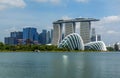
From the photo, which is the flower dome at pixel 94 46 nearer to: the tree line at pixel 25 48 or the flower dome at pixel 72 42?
the flower dome at pixel 72 42

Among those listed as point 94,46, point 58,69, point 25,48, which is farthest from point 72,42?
point 58,69

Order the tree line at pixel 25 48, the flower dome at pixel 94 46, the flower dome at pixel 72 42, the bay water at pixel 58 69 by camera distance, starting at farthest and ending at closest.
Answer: the flower dome at pixel 94 46
the flower dome at pixel 72 42
the tree line at pixel 25 48
the bay water at pixel 58 69

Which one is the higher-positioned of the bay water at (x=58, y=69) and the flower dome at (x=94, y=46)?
the flower dome at (x=94, y=46)

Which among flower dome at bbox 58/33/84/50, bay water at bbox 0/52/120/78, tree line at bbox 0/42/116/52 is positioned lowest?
bay water at bbox 0/52/120/78

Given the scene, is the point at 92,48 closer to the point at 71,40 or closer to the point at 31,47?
the point at 71,40

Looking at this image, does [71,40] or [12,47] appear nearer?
[12,47]

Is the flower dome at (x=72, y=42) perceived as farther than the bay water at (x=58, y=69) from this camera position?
Yes

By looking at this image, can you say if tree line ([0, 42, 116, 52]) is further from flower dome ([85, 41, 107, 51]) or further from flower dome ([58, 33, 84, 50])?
flower dome ([85, 41, 107, 51])

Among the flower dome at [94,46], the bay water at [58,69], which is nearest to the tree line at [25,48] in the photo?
the flower dome at [94,46]

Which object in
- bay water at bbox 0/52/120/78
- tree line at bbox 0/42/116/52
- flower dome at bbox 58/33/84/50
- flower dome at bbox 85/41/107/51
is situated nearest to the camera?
bay water at bbox 0/52/120/78

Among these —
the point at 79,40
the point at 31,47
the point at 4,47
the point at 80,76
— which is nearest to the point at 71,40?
the point at 79,40

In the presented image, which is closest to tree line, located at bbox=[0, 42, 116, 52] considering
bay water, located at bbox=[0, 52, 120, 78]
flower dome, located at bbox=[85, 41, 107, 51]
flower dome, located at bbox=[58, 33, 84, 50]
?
flower dome, located at bbox=[58, 33, 84, 50]
